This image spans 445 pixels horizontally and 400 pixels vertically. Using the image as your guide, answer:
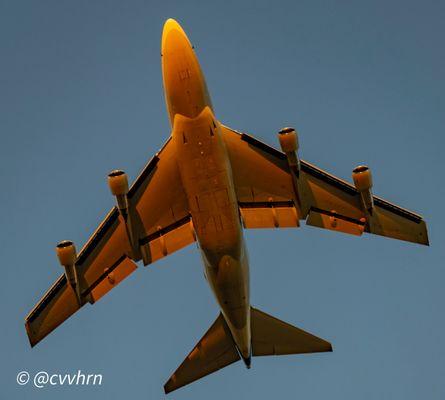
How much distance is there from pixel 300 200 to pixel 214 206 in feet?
16.6

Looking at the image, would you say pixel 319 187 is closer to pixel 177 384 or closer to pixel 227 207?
pixel 227 207

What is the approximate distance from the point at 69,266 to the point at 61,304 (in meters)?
2.80

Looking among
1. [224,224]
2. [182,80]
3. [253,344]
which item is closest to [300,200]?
[224,224]

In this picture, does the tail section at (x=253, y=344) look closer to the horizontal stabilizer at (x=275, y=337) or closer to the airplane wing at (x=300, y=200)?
the horizontal stabilizer at (x=275, y=337)

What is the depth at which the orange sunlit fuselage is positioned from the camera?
31875 millimetres

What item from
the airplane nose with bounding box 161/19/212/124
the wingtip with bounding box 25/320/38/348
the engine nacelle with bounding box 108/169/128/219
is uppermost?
the airplane nose with bounding box 161/19/212/124

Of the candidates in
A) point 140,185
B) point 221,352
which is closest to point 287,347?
point 221,352

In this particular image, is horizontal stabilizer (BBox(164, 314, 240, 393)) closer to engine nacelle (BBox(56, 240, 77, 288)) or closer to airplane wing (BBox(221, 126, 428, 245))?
airplane wing (BBox(221, 126, 428, 245))

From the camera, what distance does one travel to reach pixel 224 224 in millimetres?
33000

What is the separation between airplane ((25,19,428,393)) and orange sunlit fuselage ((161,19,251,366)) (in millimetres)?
59

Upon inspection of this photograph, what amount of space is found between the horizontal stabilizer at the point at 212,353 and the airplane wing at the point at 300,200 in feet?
18.5

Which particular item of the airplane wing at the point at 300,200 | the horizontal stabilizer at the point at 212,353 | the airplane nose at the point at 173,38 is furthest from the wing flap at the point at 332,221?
the airplane nose at the point at 173,38

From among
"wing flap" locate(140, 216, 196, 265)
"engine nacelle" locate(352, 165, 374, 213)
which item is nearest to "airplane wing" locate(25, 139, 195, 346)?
"wing flap" locate(140, 216, 196, 265)

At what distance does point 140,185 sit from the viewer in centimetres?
3581
